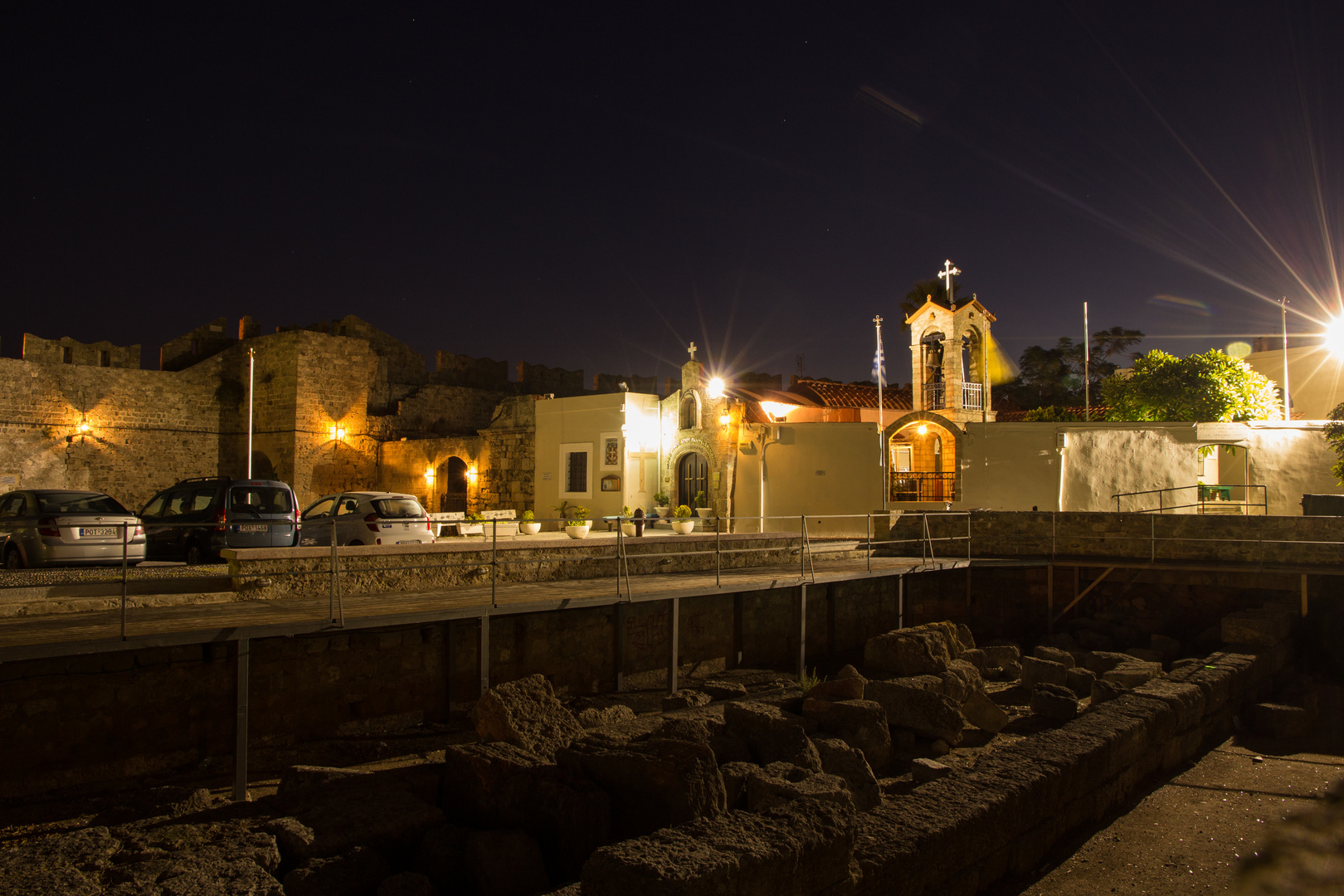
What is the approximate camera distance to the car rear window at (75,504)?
10727mm

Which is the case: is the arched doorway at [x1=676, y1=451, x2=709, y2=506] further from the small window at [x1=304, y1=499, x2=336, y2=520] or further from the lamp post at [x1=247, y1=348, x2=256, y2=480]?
the lamp post at [x1=247, y1=348, x2=256, y2=480]

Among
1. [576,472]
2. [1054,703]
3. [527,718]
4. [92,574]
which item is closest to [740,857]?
[527,718]

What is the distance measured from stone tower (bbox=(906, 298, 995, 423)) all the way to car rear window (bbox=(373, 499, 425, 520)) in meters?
13.8

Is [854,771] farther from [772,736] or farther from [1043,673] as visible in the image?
[1043,673]

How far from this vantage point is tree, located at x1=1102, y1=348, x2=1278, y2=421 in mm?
21969

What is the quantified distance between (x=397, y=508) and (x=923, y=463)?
48.8ft

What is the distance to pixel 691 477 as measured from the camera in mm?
22766

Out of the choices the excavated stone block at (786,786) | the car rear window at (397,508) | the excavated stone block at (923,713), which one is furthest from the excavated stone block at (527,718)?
the car rear window at (397,508)

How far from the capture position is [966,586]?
1518cm

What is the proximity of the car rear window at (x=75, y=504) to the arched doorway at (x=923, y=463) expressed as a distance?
16.2 meters

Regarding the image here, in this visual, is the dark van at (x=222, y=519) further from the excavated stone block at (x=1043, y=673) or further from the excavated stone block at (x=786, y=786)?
the excavated stone block at (x=1043, y=673)

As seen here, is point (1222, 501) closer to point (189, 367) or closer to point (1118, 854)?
point (1118, 854)

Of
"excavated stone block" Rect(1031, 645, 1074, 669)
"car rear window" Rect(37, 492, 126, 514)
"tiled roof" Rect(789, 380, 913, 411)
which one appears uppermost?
"tiled roof" Rect(789, 380, 913, 411)

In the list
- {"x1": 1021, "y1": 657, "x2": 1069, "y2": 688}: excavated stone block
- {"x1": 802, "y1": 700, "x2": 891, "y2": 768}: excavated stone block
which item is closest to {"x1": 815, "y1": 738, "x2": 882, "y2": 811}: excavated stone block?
{"x1": 802, "y1": 700, "x2": 891, "y2": 768}: excavated stone block
